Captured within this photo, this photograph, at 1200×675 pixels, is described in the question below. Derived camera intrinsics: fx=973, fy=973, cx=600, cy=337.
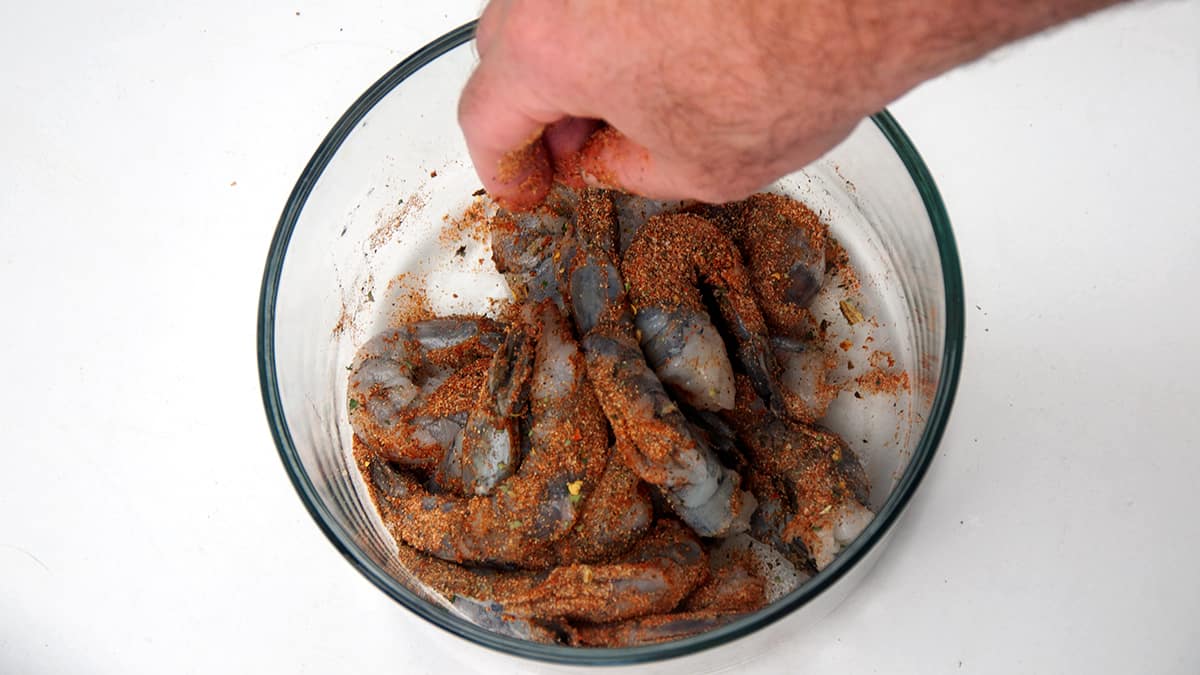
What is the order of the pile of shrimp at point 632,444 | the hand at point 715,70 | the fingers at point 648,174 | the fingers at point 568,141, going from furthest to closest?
→ the pile of shrimp at point 632,444, the fingers at point 568,141, the fingers at point 648,174, the hand at point 715,70

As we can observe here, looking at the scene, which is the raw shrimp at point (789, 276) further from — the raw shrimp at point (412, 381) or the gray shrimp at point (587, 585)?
the raw shrimp at point (412, 381)

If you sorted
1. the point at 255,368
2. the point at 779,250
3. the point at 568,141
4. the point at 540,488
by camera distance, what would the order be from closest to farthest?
1. the point at 568,141
2. the point at 540,488
3. the point at 779,250
4. the point at 255,368

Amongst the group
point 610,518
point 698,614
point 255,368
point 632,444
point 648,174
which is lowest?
point 698,614

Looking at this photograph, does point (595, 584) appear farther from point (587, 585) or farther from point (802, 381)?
point (802, 381)

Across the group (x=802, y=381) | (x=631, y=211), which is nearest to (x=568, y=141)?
(x=631, y=211)

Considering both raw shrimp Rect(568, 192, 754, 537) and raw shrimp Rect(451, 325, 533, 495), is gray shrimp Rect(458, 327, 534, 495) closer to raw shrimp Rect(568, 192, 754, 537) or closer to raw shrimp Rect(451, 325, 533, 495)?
raw shrimp Rect(451, 325, 533, 495)

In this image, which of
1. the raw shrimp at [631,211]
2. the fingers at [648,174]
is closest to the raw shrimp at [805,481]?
the raw shrimp at [631,211]

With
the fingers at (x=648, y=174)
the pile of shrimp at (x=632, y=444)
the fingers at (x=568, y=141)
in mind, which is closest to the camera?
the fingers at (x=648, y=174)
